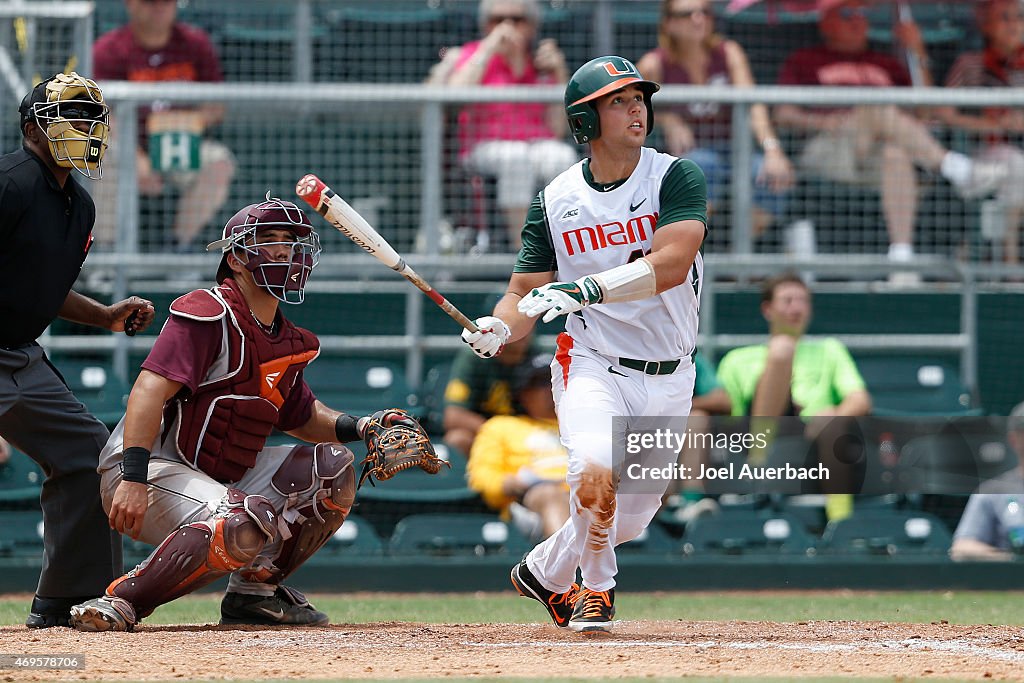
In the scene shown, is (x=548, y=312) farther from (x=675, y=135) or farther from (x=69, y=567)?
(x=675, y=135)

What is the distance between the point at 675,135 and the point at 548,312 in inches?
149

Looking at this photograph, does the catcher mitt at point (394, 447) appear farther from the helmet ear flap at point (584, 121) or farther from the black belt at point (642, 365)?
the helmet ear flap at point (584, 121)

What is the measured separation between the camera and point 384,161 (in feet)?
26.6

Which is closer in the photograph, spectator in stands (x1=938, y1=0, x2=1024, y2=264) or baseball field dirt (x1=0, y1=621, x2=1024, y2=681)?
baseball field dirt (x1=0, y1=621, x2=1024, y2=681)

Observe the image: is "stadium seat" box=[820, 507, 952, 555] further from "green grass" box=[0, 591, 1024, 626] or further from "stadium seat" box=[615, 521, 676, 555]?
"stadium seat" box=[615, 521, 676, 555]

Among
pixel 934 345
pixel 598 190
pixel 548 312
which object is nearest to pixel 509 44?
pixel 934 345

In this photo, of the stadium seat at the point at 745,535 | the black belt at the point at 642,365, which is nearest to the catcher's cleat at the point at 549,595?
the black belt at the point at 642,365

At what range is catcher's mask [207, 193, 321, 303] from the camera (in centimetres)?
513

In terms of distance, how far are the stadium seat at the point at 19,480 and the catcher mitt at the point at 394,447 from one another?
9.92ft

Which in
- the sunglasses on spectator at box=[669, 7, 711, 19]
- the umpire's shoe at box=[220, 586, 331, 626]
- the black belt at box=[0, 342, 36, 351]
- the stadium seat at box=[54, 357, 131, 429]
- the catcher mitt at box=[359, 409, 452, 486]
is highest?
the sunglasses on spectator at box=[669, 7, 711, 19]

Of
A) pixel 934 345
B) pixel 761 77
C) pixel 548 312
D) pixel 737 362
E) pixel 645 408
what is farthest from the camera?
pixel 761 77

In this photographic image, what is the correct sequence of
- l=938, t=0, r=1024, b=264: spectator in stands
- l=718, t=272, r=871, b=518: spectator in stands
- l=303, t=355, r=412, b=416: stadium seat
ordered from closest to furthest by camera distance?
l=718, t=272, r=871, b=518: spectator in stands → l=303, t=355, r=412, b=416: stadium seat → l=938, t=0, r=1024, b=264: spectator in stands

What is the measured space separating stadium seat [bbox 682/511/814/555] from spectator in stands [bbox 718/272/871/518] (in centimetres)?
31

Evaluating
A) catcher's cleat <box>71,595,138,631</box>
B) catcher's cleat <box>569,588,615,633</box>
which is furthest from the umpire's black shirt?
catcher's cleat <box>569,588,615,633</box>
